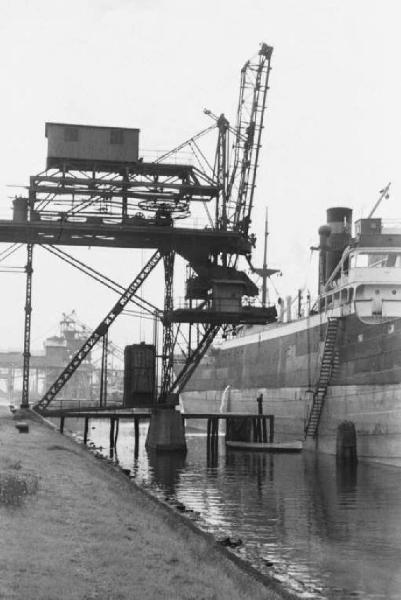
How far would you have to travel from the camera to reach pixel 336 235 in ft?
197

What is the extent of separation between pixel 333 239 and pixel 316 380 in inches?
436

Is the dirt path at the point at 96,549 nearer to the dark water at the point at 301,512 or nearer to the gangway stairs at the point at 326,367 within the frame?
the dark water at the point at 301,512

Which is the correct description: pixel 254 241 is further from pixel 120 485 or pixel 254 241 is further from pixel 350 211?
pixel 120 485

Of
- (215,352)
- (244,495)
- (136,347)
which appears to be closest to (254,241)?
(136,347)

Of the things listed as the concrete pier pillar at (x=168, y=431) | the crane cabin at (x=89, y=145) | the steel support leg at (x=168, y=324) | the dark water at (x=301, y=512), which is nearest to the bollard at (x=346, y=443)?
the dark water at (x=301, y=512)

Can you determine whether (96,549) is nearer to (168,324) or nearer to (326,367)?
(168,324)

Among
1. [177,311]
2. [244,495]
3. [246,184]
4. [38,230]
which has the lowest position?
[244,495]

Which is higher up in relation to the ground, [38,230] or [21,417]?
[38,230]

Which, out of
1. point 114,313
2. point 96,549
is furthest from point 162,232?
point 96,549

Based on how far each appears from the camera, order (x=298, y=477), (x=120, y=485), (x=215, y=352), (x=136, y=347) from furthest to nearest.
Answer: (x=215, y=352)
(x=136, y=347)
(x=298, y=477)
(x=120, y=485)

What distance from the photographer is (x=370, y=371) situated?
4659 centimetres

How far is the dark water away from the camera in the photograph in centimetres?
1803

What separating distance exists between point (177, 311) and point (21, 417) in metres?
10.7

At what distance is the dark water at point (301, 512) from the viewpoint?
1803 centimetres
